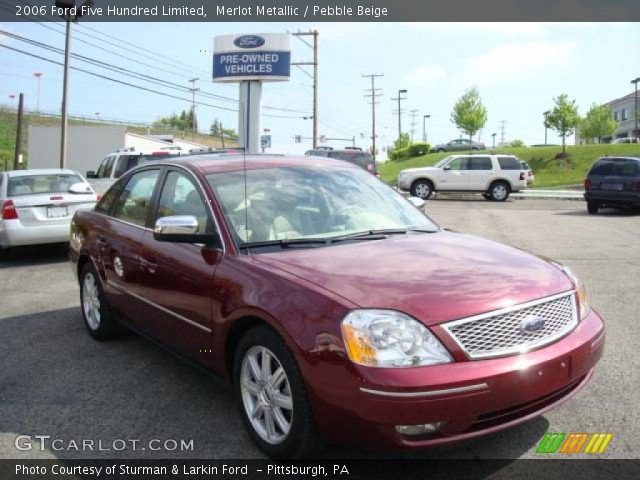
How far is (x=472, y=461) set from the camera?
3.05m

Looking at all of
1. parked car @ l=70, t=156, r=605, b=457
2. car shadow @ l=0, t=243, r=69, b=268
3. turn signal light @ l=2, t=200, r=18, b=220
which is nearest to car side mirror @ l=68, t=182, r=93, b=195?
turn signal light @ l=2, t=200, r=18, b=220

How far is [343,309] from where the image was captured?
274 cm

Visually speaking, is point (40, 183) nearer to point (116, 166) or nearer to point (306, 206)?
point (116, 166)

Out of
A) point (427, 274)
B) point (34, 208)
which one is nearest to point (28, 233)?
point (34, 208)

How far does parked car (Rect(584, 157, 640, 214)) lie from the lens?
56.2 feet

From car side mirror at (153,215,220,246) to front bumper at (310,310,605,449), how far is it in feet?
4.54

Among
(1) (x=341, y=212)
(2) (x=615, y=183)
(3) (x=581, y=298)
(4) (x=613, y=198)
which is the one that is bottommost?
(3) (x=581, y=298)

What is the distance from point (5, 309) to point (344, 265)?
16.0 feet

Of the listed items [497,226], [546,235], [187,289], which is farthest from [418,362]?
[497,226]

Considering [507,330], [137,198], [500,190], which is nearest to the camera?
[507,330]

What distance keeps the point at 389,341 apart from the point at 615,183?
1703 cm

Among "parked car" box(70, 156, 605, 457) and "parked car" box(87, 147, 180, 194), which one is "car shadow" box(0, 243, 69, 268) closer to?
"parked car" box(87, 147, 180, 194)

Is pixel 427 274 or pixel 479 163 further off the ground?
pixel 479 163

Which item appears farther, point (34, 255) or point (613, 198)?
point (613, 198)
